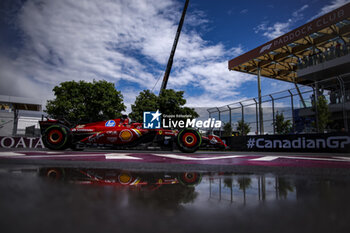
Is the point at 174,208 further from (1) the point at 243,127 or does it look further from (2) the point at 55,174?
(1) the point at 243,127

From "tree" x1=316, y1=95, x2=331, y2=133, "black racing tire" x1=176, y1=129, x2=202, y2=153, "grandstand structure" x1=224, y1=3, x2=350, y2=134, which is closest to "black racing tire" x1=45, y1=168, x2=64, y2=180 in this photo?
"black racing tire" x1=176, y1=129, x2=202, y2=153

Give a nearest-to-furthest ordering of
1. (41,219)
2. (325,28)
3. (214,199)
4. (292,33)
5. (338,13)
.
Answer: (41,219)
(214,199)
(338,13)
(325,28)
(292,33)

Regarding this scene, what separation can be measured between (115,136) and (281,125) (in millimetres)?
8960

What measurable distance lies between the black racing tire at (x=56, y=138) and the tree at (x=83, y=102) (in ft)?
47.5

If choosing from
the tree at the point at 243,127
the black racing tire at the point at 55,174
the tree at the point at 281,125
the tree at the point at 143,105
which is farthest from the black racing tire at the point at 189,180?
the tree at the point at 143,105

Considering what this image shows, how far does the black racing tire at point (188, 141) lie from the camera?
723 centimetres

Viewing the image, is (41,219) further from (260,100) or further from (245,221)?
(260,100)

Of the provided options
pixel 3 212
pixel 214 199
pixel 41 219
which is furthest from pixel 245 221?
pixel 3 212

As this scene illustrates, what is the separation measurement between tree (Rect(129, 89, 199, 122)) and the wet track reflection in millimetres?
20744

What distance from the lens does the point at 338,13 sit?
14867 mm

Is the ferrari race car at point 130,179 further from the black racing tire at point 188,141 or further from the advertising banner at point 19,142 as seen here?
the advertising banner at point 19,142

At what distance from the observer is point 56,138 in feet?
23.1

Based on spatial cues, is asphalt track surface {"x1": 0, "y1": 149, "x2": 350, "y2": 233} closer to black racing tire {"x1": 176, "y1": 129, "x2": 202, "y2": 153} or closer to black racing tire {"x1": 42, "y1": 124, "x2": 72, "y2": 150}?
black racing tire {"x1": 176, "y1": 129, "x2": 202, "y2": 153}

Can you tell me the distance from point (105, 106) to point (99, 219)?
22841 millimetres
